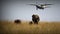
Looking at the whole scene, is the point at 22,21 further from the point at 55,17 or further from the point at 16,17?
the point at 55,17

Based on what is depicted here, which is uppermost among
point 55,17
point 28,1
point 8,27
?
point 28,1

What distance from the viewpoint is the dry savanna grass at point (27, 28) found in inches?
102

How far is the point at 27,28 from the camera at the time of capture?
2605mm

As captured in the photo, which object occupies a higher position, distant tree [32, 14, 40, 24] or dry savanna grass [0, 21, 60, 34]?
distant tree [32, 14, 40, 24]

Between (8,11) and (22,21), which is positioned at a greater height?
(8,11)

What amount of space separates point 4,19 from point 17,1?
1.21ft

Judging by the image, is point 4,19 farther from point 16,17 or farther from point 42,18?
point 42,18

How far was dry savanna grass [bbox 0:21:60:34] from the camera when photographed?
8.52 feet

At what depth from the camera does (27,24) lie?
8.58 ft

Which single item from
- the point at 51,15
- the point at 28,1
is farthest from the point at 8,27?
the point at 51,15

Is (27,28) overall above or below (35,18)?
below

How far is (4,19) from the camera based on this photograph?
2629 millimetres

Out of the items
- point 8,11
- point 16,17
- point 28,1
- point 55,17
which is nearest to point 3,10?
point 8,11

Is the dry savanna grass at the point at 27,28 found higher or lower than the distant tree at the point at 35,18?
lower
